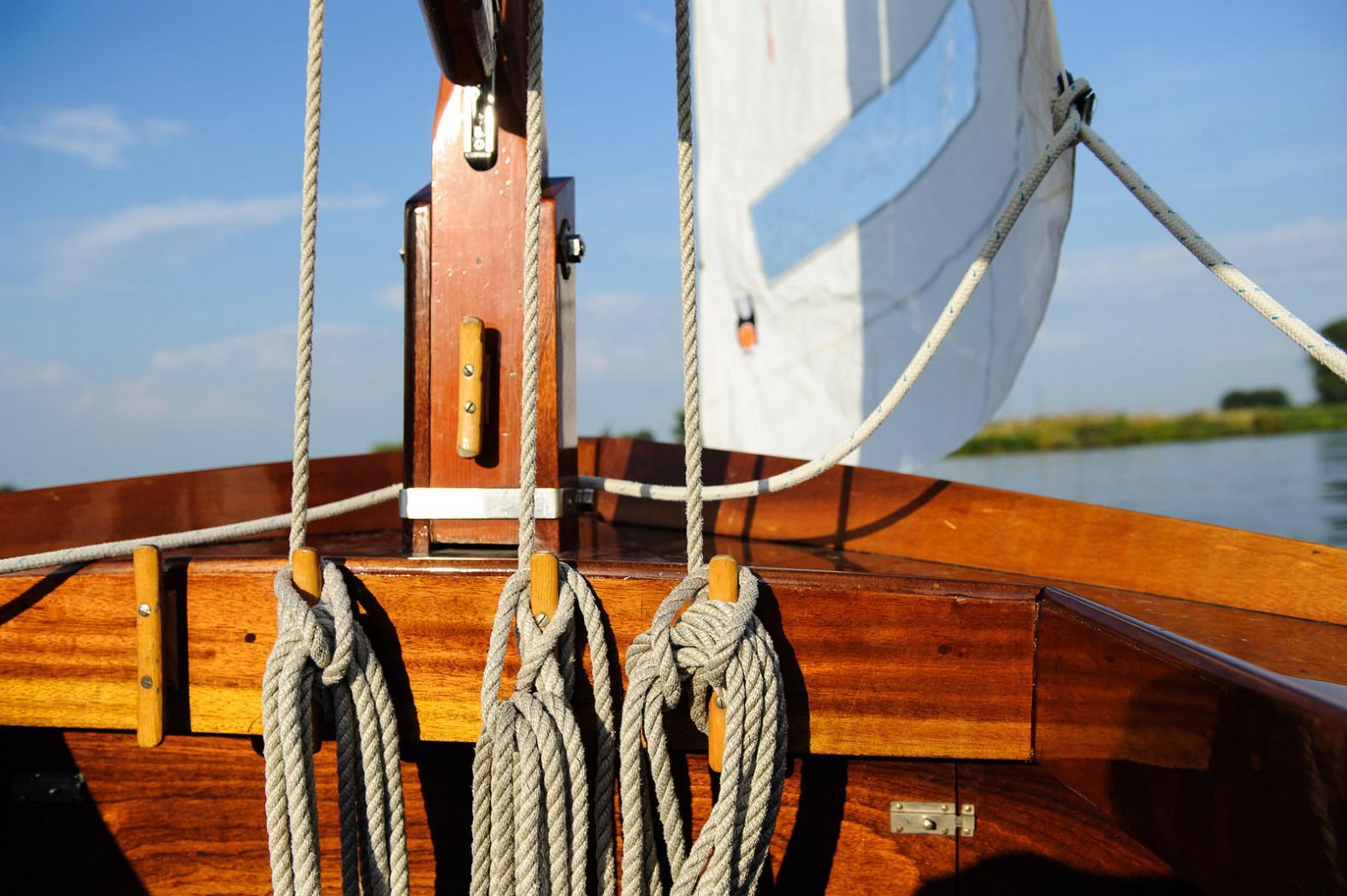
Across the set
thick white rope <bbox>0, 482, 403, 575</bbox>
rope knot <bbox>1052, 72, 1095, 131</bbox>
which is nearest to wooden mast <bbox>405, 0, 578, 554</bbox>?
thick white rope <bbox>0, 482, 403, 575</bbox>

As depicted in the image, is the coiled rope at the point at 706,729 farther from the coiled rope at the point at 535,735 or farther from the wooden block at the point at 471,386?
the wooden block at the point at 471,386

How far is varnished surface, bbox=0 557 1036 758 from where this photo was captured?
0.89m

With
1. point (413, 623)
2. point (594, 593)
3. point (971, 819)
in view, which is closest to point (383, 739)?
point (413, 623)

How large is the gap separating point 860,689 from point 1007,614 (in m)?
0.17

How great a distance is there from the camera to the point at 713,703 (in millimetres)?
862

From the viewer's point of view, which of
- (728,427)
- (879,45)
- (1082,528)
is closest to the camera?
(1082,528)

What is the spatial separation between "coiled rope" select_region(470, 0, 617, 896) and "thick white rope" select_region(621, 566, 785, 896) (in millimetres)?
44

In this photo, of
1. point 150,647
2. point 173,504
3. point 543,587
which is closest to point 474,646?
point 543,587

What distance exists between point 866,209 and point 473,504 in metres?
1.74

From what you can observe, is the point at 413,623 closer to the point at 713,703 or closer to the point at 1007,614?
the point at 713,703

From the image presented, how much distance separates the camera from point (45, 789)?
1.03 m

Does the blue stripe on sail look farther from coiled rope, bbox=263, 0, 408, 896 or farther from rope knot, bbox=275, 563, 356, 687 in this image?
rope knot, bbox=275, 563, 356, 687

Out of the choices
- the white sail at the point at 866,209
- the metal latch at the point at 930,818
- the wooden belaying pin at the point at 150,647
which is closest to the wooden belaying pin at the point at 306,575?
the wooden belaying pin at the point at 150,647

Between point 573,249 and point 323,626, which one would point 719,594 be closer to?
point 323,626
